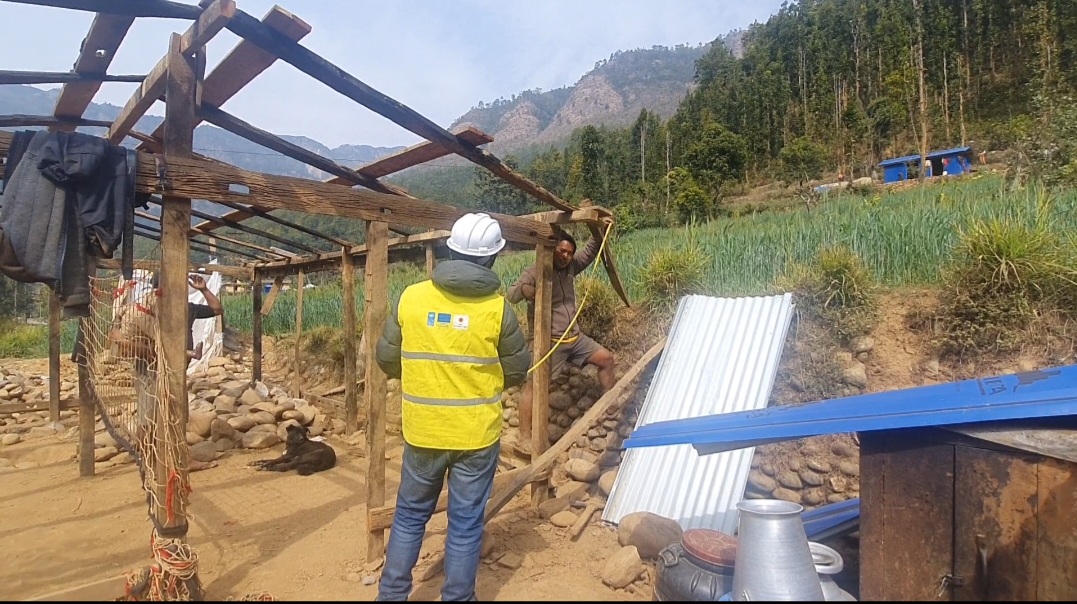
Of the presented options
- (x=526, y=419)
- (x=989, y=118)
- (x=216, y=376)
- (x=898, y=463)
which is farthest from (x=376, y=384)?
(x=989, y=118)

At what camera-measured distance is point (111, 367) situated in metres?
5.50

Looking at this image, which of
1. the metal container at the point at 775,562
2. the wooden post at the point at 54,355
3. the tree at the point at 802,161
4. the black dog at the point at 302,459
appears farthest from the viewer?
the tree at the point at 802,161

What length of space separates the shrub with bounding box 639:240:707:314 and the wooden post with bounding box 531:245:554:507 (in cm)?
170

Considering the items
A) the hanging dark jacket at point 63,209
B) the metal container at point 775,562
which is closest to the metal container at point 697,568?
the metal container at point 775,562

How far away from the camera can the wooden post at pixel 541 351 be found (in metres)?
4.40

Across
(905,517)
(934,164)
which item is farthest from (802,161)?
(905,517)

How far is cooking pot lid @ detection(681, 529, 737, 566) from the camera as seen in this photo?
8.39 feet

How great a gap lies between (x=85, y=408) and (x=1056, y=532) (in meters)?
6.73

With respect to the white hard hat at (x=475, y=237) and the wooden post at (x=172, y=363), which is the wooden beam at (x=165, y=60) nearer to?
the wooden post at (x=172, y=363)

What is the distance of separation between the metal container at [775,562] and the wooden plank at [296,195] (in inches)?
97.5

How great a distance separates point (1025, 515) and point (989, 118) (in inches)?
1272

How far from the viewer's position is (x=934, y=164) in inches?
901

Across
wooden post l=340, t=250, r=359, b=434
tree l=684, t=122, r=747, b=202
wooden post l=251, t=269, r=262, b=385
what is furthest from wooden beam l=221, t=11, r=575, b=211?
tree l=684, t=122, r=747, b=202

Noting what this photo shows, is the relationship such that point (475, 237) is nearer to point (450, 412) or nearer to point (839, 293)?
point (450, 412)
